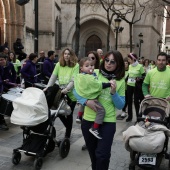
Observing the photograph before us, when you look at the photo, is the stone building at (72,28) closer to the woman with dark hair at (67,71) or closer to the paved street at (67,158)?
the paved street at (67,158)

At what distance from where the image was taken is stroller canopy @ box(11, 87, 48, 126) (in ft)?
14.4

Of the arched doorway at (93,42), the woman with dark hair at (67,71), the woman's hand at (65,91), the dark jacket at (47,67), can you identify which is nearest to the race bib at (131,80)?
the dark jacket at (47,67)

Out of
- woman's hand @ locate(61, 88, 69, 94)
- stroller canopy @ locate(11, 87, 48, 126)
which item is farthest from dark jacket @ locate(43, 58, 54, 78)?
stroller canopy @ locate(11, 87, 48, 126)

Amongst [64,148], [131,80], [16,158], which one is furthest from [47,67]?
[16,158]

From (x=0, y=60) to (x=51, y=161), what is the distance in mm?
2930

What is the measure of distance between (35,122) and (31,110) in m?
0.20

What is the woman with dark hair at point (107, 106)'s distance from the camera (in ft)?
11.4

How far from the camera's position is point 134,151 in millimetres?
4418

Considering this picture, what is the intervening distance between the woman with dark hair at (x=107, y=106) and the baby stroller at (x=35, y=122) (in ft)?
3.30

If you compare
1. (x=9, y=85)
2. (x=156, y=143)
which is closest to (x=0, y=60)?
(x=9, y=85)

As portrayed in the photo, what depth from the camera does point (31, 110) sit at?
4414mm

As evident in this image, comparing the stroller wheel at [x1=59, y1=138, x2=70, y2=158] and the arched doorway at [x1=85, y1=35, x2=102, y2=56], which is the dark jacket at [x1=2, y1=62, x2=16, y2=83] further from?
the arched doorway at [x1=85, y1=35, x2=102, y2=56]

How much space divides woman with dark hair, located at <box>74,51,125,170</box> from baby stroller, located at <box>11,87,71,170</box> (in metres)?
1.01

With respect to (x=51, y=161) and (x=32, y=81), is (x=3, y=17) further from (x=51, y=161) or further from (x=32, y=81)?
(x=51, y=161)
